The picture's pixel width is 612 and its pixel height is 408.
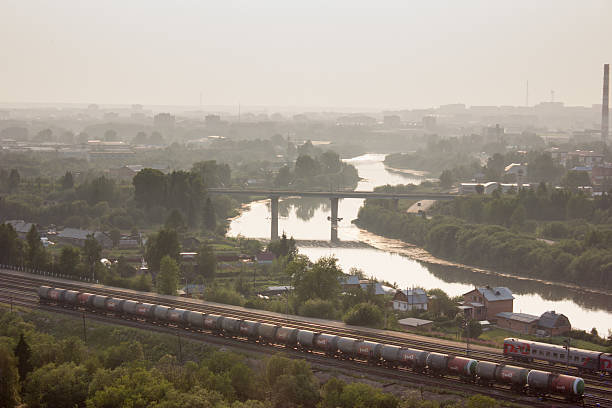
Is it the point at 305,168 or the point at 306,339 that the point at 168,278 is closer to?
the point at 306,339

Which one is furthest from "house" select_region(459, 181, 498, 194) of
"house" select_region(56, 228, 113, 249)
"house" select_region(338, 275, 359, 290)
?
"house" select_region(338, 275, 359, 290)

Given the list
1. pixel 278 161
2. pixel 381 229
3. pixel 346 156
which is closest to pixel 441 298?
pixel 381 229

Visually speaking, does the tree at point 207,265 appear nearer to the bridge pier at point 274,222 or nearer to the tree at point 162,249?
the tree at point 162,249

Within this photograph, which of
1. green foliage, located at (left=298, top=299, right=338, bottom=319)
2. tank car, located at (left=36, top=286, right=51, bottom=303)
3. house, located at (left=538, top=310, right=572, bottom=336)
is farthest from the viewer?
tank car, located at (left=36, top=286, right=51, bottom=303)

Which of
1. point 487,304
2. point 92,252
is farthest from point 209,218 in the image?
point 487,304

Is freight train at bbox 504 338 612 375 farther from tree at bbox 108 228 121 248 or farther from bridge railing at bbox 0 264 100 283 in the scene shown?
tree at bbox 108 228 121 248

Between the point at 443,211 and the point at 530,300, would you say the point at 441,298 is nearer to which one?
the point at 530,300
